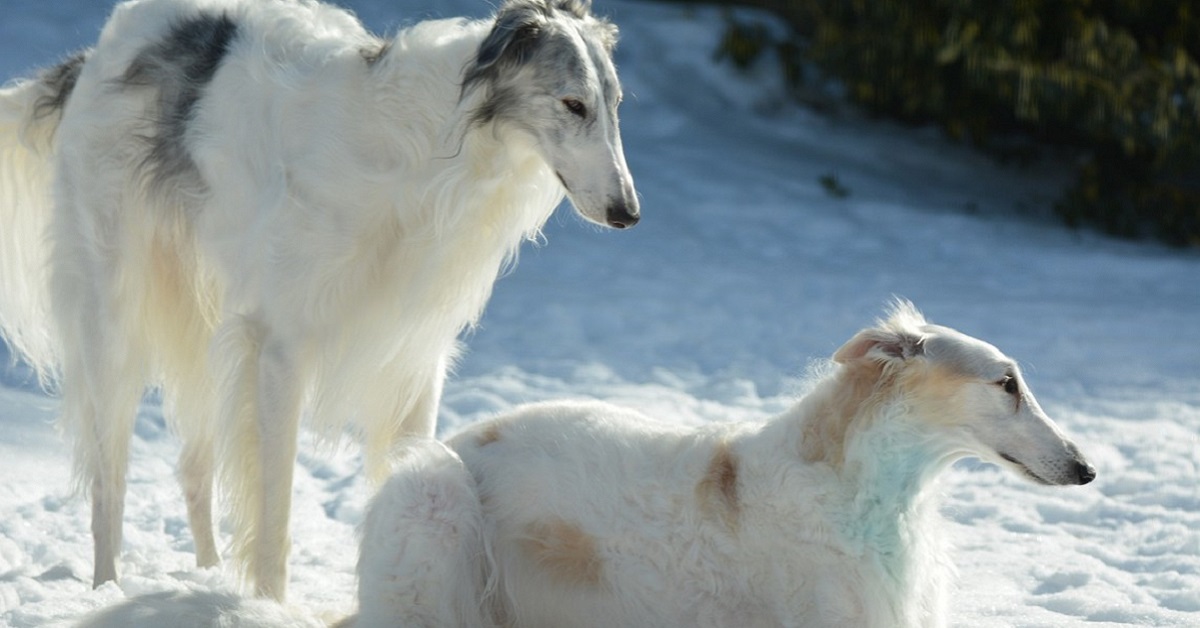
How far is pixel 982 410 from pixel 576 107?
1.19 metres

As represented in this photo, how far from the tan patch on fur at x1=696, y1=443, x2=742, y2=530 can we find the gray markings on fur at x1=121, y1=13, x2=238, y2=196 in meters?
1.66

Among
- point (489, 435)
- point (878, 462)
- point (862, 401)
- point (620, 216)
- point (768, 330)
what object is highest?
point (620, 216)

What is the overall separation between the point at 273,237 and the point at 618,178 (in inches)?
36.7

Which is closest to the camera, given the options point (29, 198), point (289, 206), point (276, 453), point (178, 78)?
point (289, 206)

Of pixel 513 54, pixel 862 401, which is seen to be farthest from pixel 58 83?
pixel 862 401

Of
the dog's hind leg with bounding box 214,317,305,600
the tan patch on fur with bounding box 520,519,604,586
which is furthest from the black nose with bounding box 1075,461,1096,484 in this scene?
the dog's hind leg with bounding box 214,317,305,600

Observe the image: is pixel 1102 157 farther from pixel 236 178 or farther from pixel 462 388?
pixel 236 178

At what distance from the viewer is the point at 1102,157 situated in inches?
384

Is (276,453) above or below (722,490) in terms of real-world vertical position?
below

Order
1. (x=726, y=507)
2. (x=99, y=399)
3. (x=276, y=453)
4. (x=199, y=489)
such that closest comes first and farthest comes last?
(x=726, y=507)
(x=276, y=453)
(x=99, y=399)
(x=199, y=489)

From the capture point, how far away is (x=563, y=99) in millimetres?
3607

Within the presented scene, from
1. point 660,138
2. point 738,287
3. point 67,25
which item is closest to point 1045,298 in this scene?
point 738,287

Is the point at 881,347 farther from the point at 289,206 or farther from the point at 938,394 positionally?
the point at 289,206

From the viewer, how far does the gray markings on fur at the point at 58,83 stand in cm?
464
